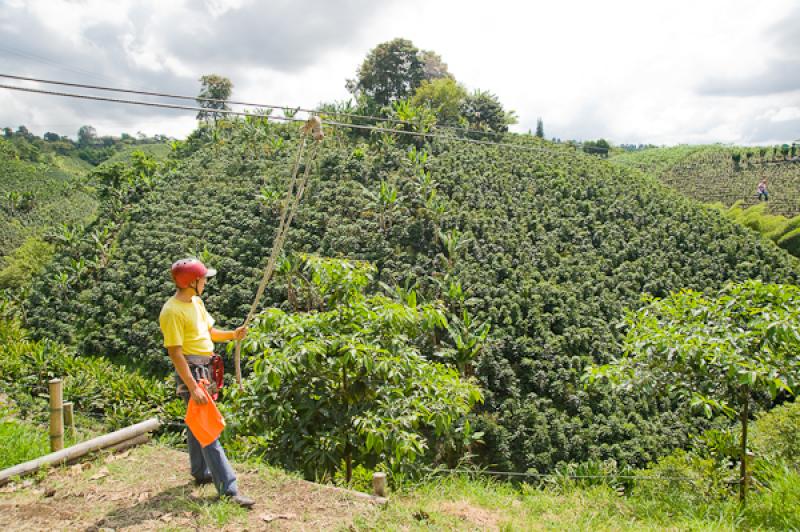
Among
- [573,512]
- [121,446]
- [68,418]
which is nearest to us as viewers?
[573,512]

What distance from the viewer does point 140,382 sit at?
817 centimetres

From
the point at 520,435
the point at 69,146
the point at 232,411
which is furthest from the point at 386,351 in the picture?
the point at 69,146

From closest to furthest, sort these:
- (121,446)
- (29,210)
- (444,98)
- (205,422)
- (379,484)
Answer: (205,422)
(379,484)
(121,446)
(444,98)
(29,210)

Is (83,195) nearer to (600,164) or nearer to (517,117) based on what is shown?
(517,117)

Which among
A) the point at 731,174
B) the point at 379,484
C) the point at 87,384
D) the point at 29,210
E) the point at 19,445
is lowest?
the point at 87,384

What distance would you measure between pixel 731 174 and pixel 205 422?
23.6m

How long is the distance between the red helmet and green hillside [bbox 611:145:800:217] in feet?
62.3

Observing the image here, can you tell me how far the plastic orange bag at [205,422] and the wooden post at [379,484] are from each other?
3.19 feet

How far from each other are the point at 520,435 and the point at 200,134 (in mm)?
15485

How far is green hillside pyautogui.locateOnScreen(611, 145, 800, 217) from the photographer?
18250 mm

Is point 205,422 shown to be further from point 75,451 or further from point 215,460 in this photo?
point 75,451

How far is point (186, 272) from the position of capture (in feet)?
9.64

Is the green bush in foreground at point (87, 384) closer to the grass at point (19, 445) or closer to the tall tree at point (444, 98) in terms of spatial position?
the grass at point (19, 445)

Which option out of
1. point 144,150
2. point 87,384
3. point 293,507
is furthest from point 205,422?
point 144,150
